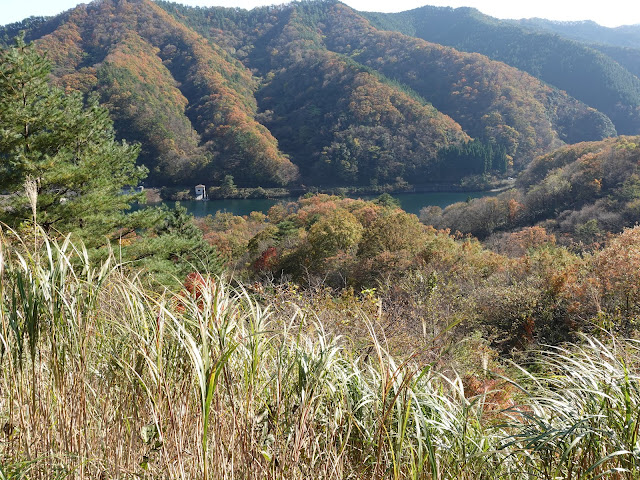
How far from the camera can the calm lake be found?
145 ft

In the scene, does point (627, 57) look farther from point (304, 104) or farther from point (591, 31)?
point (304, 104)

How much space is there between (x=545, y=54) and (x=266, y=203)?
71716 millimetres

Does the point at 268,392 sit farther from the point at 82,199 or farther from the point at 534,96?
the point at 534,96

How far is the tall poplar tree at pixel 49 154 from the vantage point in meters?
7.59

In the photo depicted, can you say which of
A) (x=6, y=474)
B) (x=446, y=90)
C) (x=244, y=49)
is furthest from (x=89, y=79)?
(x=6, y=474)

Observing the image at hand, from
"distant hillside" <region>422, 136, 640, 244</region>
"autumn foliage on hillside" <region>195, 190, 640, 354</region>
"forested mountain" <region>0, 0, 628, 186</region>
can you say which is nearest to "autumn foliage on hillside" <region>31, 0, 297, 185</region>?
"forested mountain" <region>0, 0, 628, 186</region>

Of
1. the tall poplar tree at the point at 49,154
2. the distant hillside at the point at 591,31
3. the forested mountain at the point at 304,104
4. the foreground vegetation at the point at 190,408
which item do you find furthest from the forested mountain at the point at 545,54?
the foreground vegetation at the point at 190,408

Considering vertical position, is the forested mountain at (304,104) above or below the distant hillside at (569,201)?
above

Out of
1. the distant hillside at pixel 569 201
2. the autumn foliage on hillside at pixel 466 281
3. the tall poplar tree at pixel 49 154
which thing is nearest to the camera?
the tall poplar tree at pixel 49 154

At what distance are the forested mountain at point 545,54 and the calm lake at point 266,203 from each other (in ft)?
130

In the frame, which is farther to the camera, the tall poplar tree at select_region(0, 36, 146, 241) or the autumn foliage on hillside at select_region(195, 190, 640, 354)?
the autumn foliage on hillside at select_region(195, 190, 640, 354)

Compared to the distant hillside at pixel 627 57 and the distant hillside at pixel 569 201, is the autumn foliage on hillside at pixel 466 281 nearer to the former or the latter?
the distant hillside at pixel 569 201

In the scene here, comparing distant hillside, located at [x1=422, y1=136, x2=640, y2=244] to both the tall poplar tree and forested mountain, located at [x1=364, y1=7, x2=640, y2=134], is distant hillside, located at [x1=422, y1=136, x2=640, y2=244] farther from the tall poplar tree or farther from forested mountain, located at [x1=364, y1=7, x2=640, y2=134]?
forested mountain, located at [x1=364, y1=7, x2=640, y2=134]

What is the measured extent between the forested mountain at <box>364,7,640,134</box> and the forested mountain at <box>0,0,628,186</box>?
0.58 metres
